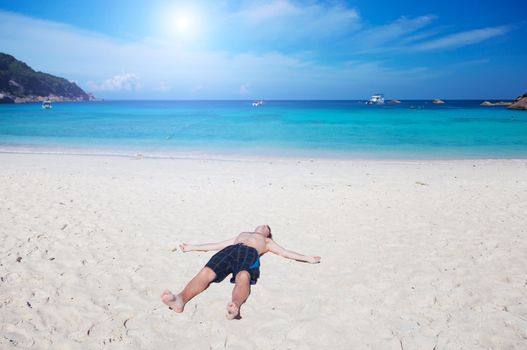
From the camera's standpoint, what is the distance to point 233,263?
4496mm

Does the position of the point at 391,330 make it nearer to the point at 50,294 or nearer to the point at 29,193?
the point at 50,294

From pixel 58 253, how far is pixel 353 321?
444 cm

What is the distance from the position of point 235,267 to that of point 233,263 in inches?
2.5

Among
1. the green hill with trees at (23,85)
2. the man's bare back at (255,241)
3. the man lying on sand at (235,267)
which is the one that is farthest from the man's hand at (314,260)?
the green hill with trees at (23,85)

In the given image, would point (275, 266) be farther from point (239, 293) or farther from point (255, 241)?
point (239, 293)

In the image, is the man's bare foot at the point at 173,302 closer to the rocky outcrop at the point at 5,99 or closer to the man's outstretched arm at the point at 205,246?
the man's outstretched arm at the point at 205,246

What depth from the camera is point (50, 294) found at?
407 cm

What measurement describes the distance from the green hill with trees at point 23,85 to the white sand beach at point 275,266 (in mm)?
112030

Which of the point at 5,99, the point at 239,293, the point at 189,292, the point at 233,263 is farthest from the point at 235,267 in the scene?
the point at 5,99

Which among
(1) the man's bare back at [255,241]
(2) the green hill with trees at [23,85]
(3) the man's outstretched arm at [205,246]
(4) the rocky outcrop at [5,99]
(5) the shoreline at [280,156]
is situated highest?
(2) the green hill with trees at [23,85]

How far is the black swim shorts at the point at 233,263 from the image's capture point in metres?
4.39

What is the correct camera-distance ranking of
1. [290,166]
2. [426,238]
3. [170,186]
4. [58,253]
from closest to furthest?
[58,253], [426,238], [170,186], [290,166]

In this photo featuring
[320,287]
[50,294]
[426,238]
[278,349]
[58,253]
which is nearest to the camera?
[278,349]

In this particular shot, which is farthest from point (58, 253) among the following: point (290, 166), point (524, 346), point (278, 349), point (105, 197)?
point (290, 166)
